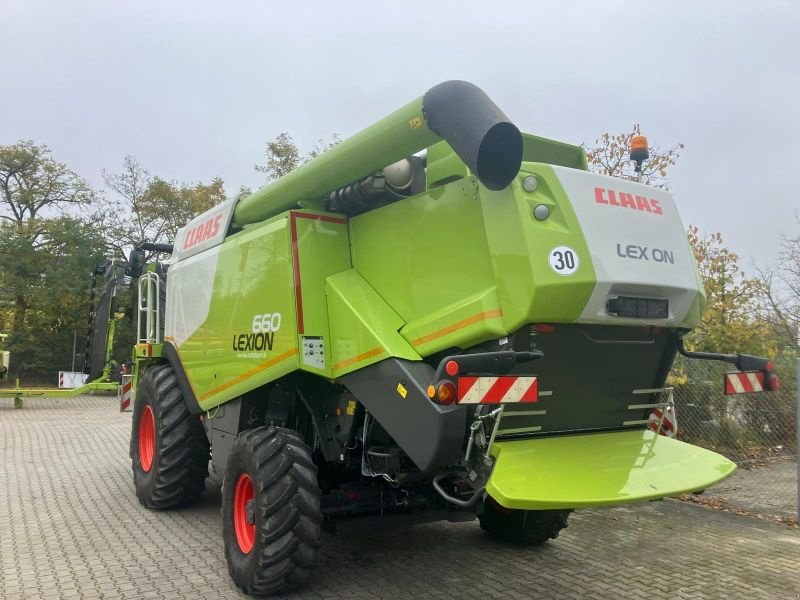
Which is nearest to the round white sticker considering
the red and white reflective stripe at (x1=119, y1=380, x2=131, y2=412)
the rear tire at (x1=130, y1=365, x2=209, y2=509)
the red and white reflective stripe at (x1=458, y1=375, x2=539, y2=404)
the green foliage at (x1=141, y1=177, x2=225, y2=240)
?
the red and white reflective stripe at (x1=458, y1=375, x2=539, y2=404)

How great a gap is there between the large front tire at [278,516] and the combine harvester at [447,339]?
1 cm

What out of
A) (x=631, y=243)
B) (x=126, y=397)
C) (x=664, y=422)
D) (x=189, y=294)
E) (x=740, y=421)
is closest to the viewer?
(x=631, y=243)

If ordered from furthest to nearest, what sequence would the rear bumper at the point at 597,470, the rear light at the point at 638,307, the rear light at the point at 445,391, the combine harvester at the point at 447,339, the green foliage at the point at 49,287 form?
the green foliage at the point at 49,287 < the rear light at the point at 638,307 < the combine harvester at the point at 447,339 < the rear bumper at the point at 597,470 < the rear light at the point at 445,391

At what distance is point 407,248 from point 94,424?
11.6m

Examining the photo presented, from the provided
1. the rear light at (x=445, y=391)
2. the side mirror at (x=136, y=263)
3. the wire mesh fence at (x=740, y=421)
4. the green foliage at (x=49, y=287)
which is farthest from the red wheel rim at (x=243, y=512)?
the green foliage at (x=49, y=287)

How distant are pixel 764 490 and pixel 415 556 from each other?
15.8ft

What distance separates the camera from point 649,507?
690 centimetres

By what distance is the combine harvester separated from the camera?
3.28 metres

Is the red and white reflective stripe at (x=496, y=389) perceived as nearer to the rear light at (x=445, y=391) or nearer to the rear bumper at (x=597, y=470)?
the rear light at (x=445, y=391)

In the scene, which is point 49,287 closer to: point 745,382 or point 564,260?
point 564,260

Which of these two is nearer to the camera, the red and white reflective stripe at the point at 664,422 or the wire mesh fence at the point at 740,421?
the red and white reflective stripe at the point at 664,422

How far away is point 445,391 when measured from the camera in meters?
3.01

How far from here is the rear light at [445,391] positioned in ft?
9.86

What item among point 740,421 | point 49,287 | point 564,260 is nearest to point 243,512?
point 564,260
